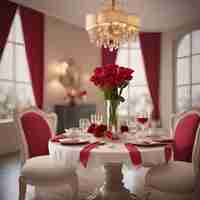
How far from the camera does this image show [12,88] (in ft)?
19.5

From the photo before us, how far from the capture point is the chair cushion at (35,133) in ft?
9.72

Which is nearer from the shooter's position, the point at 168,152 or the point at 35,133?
the point at 168,152

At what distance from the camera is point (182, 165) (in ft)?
8.91

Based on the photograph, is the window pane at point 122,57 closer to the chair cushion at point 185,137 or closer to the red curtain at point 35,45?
the red curtain at point 35,45

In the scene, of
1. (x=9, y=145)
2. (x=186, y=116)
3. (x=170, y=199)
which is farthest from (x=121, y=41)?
(x=9, y=145)

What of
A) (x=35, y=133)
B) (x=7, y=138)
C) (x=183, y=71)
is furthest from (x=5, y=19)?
(x=183, y=71)

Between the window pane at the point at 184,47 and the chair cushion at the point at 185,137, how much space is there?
15.7 feet

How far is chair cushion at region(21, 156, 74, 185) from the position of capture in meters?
2.65

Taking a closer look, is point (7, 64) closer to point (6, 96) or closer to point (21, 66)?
point (21, 66)

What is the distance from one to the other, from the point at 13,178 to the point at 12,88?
2.40m

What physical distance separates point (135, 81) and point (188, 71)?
1.36m

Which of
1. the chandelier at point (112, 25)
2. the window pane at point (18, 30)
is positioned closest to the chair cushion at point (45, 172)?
the chandelier at point (112, 25)

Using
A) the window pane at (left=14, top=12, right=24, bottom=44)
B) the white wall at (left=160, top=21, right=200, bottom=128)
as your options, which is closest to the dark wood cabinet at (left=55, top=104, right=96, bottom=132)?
the window pane at (left=14, top=12, right=24, bottom=44)

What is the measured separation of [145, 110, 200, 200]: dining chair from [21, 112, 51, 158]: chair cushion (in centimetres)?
113
